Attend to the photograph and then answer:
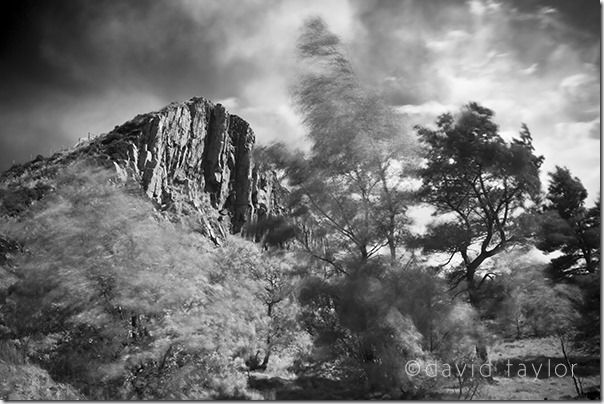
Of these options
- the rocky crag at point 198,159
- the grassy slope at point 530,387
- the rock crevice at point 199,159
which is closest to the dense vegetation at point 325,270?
the grassy slope at point 530,387

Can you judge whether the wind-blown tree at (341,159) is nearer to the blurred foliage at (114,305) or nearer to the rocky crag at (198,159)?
the blurred foliage at (114,305)

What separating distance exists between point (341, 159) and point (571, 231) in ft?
19.9

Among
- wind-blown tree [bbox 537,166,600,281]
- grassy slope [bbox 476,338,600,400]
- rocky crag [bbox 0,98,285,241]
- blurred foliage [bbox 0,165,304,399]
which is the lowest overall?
grassy slope [bbox 476,338,600,400]

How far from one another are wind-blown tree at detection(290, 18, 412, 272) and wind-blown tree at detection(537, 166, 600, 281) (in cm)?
346

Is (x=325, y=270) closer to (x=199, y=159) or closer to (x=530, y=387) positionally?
(x=530, y=387)

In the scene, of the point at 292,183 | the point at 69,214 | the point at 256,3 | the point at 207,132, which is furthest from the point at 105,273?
the point at 207,132

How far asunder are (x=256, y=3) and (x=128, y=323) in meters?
4.59

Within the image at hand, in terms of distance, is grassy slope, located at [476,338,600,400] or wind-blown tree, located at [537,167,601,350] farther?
wind-blown tree, located at [537,167,601,350]

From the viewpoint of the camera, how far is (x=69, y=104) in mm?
5957

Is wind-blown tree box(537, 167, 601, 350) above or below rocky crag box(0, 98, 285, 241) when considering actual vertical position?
below

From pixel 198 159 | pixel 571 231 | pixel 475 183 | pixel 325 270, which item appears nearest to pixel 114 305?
pixel 325 270

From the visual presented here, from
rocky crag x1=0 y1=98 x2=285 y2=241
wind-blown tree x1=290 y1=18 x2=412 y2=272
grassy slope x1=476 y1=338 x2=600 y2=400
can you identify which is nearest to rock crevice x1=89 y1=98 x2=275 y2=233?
rocky crag x1=0 y1=98 x2=285 y2=241

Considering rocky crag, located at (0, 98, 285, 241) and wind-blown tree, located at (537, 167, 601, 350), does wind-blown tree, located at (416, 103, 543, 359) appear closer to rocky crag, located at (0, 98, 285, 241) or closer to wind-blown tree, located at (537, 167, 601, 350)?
wind-blown tree, located at (537, 167, 601, 350)

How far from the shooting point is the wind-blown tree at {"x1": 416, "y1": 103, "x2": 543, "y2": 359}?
602 cm
